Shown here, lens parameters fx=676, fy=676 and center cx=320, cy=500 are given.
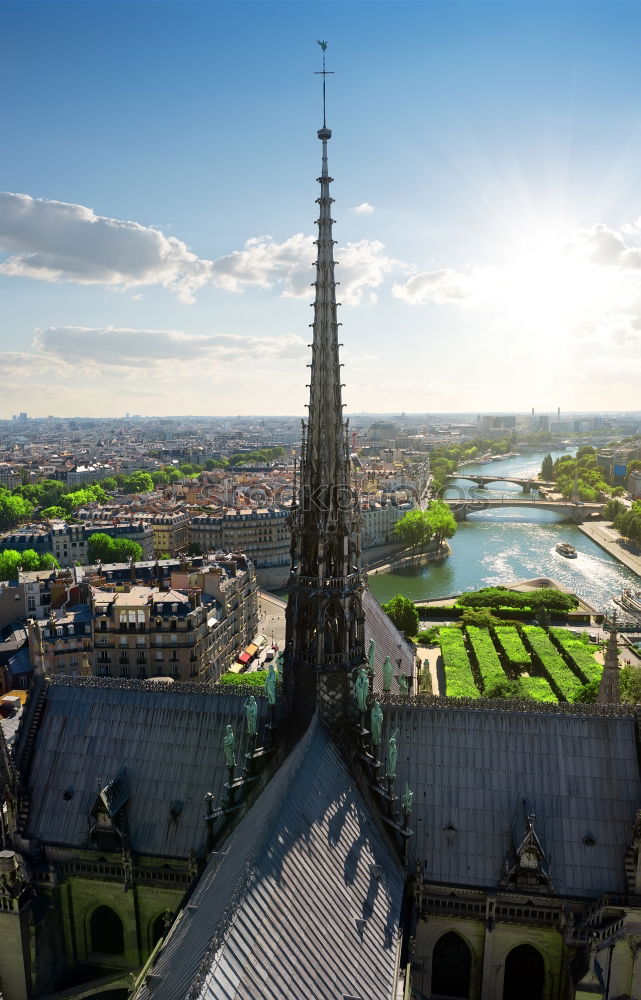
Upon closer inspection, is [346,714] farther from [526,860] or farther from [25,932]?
[25,932]

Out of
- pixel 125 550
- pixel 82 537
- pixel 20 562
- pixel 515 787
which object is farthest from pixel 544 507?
pixel 515 787

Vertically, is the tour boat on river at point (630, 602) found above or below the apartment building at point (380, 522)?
below

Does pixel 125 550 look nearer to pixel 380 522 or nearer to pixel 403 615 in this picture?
pixel 380 522

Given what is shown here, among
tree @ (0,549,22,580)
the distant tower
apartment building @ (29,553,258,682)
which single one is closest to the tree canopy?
tree @ (0,549,22,580)

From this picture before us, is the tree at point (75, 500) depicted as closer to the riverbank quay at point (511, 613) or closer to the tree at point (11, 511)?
the tree at point (11, 511)

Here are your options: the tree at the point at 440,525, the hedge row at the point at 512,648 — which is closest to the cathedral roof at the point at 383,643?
the hedge row at the point at 512,648
